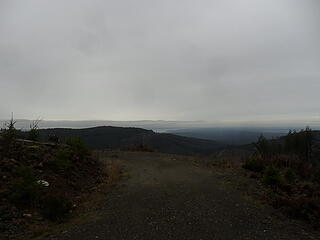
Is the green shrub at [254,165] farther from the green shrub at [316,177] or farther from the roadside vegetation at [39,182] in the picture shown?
the roadside vegetation at [39,182]

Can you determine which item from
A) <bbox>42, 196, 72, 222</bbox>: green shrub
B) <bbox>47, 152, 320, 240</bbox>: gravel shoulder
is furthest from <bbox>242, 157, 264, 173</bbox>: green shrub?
<bbox>42, 196, 72, 222</bbox>: green shrub

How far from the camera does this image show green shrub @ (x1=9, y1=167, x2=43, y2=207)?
6.42 meters

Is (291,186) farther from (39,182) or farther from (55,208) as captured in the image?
(39,182)

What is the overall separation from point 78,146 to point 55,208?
631 centimetres

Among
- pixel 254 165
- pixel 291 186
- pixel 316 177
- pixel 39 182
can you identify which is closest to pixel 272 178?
pixel 291 186

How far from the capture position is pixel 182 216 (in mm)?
6062

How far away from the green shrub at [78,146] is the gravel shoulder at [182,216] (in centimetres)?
359

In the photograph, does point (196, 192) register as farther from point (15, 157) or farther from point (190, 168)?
point (15, 157)

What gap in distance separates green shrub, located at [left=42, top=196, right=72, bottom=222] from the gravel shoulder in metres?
0.72

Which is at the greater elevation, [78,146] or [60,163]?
[78,146]

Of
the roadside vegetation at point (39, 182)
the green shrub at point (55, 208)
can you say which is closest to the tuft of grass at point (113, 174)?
the roadside vegetation at point (39, 182)

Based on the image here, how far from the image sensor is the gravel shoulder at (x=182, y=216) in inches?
203

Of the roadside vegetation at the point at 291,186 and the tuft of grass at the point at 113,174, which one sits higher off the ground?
the roadside vegetation at the point at 291,186

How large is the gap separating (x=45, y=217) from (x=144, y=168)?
264 inches
